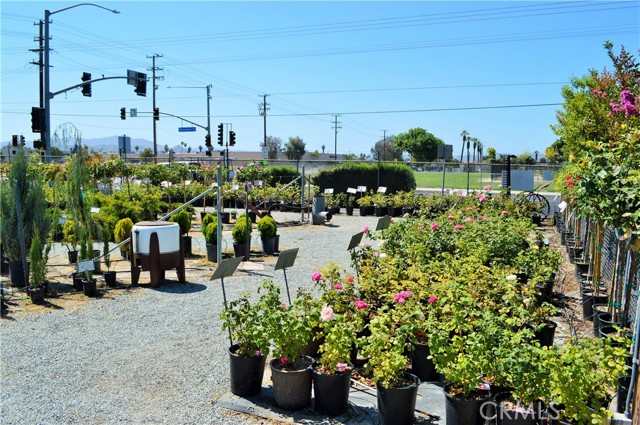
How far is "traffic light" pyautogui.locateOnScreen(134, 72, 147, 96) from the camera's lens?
2186 centimetres

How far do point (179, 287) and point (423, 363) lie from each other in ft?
17.1

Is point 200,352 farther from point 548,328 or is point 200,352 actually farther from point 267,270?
point 267,270

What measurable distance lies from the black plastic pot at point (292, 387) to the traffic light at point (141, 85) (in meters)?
19.4

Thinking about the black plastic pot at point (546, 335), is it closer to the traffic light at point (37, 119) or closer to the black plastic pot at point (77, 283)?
the black plastic pot at point (77, 283)

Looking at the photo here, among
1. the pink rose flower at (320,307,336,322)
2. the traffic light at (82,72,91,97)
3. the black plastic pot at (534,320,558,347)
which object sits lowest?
the black plastic pot at (534,320,558,347)

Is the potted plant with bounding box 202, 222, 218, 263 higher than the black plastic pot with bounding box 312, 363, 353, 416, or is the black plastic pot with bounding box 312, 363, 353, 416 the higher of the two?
the potted plant with bounding box 202, 222, 218, 263

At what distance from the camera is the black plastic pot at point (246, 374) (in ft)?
16.0

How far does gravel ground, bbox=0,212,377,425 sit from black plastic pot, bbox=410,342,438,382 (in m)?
1.60

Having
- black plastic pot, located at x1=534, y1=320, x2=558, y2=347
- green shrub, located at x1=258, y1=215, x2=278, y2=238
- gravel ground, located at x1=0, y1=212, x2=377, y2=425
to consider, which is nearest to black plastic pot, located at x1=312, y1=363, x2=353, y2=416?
gravel ground, located at x1=0, y1=212, x2=377, y2=425

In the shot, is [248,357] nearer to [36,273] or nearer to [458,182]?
[36,273]

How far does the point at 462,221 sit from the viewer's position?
10133 mm

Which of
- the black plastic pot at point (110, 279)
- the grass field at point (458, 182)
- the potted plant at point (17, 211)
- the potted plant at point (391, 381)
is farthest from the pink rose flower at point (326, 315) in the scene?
the grass field at point (458, 182)

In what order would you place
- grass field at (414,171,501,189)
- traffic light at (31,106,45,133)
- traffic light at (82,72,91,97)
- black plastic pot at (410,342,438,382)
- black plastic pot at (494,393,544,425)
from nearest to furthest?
black plastic pot at (494,393,544,425) → black plastic pot at (410,342,438,382) → traffic light at (31,106,45,133) → traffic light at (82,72,91,97) → grass field at (414,171,501,189)

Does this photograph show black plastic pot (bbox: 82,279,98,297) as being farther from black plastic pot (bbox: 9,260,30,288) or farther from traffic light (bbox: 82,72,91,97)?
traffic light (bbox: 82,72,91,97)
